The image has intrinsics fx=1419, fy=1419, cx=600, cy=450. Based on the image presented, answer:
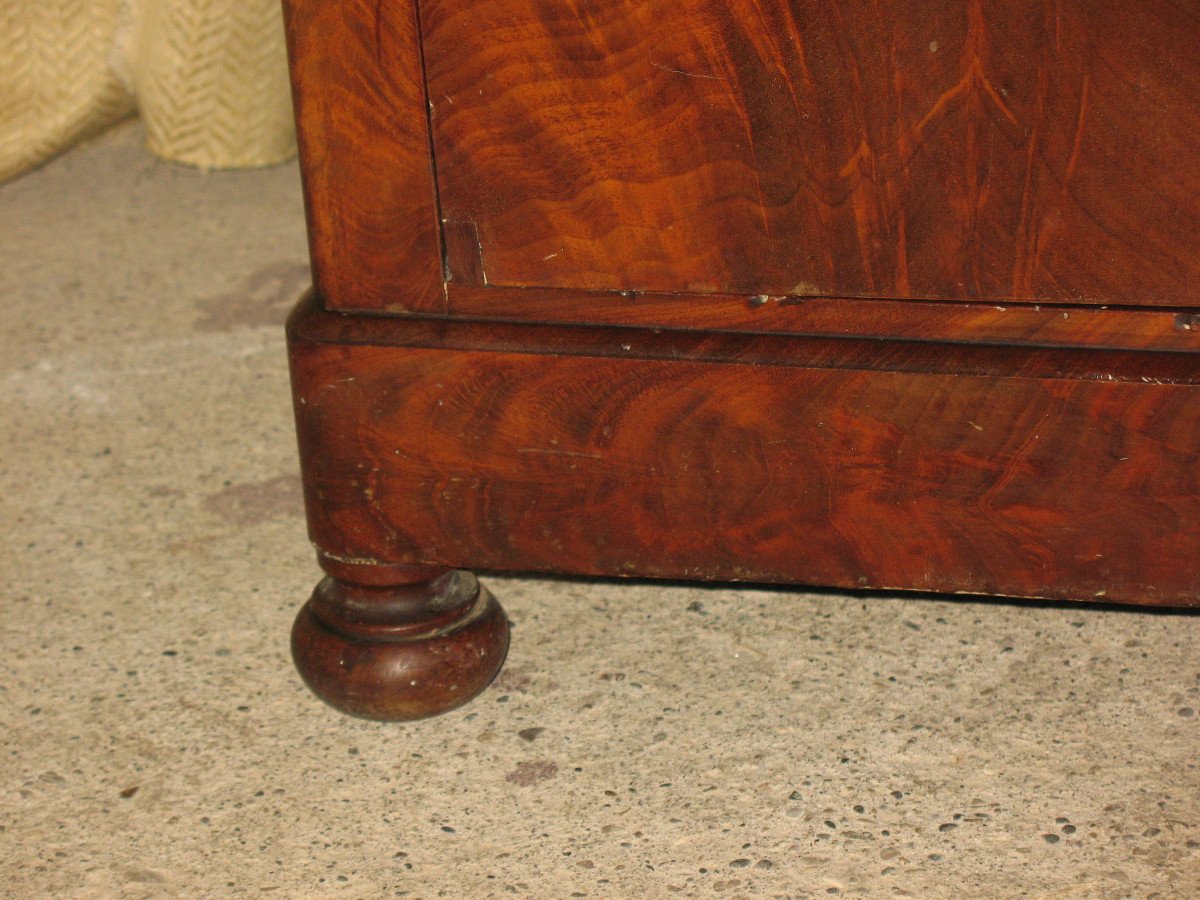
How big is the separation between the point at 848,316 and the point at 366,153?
296 mm

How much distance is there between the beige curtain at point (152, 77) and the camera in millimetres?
1869

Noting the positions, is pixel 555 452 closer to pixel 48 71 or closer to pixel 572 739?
pixel 572 739

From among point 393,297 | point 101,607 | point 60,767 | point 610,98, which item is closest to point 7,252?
point 101,607

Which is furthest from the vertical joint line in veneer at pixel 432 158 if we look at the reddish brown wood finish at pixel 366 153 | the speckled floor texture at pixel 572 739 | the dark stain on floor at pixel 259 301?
the dark stain on floor at pixel 259 301

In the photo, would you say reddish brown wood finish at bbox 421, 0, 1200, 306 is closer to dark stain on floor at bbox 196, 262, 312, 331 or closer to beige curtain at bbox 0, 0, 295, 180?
dark stain on floor at bbox 196, 262, 312, 331

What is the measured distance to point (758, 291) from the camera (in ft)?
2.72

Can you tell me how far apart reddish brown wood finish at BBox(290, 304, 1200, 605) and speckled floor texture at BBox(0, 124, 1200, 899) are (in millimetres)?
146

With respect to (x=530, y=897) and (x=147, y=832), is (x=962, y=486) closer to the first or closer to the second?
(x=530, y=897)

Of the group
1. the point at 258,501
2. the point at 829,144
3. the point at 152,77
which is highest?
the point at 829,144

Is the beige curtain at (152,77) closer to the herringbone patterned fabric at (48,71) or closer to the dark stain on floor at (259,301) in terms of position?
the herringbone patterned fabric at (48,71)

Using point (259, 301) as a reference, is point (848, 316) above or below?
above

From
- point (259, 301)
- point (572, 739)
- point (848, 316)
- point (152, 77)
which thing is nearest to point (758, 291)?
point (848, 316)

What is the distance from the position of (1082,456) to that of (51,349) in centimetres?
118

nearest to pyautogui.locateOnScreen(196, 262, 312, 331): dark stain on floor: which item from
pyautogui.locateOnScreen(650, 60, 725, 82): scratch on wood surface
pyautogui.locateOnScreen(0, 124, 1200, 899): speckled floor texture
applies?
pyautogui.locateOnScreen(0, 124, 1200, 899): speckled floor texture
